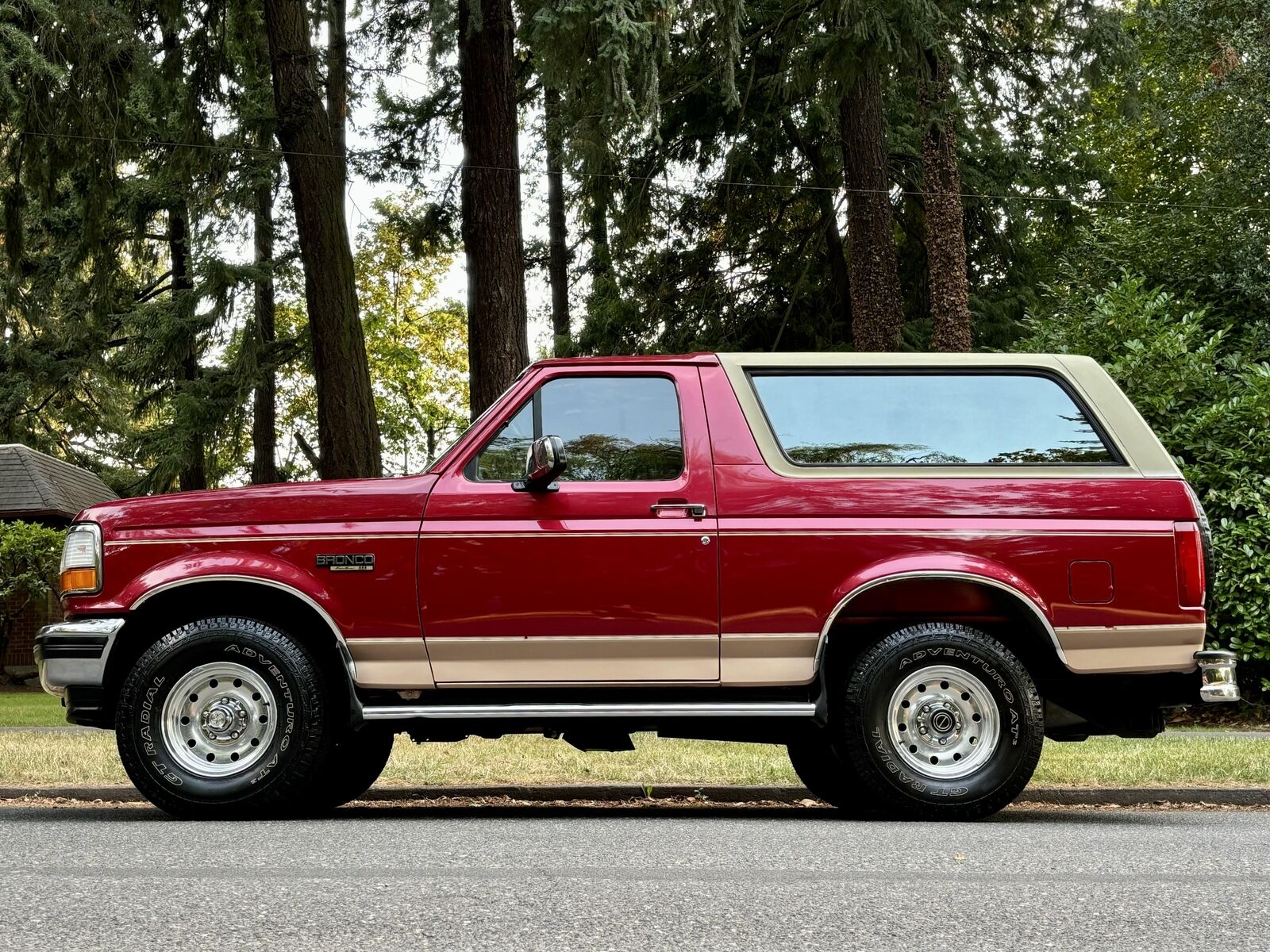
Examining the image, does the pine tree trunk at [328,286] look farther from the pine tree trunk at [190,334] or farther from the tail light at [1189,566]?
the tail light at [1189,566]

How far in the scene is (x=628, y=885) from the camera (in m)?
5.44

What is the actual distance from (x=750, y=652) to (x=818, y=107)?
59.5ft

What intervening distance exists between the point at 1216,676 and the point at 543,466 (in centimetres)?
339

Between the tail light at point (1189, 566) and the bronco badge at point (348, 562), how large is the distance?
3908mm

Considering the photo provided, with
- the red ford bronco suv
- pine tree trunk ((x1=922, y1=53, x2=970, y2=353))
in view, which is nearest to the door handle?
the red ford bronco suv

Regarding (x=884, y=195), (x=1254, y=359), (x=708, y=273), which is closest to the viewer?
(x=1254, y=359)

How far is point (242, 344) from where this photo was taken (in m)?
25.0

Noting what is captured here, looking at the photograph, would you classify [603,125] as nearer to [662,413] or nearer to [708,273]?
[662,413]

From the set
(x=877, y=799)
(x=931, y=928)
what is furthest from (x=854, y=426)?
(x=931, y=928)

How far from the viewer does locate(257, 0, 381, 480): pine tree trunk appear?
1691 cm

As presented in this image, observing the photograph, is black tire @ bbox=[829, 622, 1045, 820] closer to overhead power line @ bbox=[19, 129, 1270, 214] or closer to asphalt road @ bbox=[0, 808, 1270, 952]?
asphalt road @ bbox=[0, 808, 1270, 952]

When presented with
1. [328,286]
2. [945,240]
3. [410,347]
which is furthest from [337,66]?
[410,347]

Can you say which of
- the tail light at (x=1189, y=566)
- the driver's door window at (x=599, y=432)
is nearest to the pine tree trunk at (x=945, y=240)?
the tail light at (x=1189, y=566)

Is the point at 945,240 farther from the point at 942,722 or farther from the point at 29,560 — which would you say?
the point at 29,560
